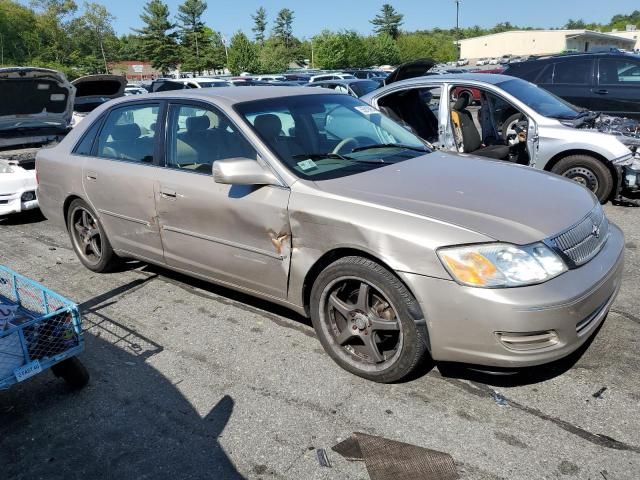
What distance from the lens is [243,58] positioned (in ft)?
204

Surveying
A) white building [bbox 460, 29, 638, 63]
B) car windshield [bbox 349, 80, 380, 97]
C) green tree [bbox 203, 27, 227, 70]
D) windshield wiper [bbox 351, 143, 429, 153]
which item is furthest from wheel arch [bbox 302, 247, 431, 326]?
white building [bbox 460, 29, 638, 63]

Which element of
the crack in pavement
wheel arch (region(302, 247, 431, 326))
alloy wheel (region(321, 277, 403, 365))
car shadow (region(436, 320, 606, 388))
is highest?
wheel arch (region(302, 247, 431, 326))

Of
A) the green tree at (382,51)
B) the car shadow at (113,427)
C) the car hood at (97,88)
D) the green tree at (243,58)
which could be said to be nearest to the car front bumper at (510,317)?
the car shadow at (113,427)

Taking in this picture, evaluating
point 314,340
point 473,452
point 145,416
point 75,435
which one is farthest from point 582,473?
point 75,435

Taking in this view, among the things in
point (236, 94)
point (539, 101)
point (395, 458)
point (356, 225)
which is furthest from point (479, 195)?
point (539, 101)

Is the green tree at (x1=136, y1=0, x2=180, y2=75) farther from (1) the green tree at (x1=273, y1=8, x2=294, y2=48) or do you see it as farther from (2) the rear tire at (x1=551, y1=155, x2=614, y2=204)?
(2) the rear tire at (x1=551, y1=155, x2=614, y2=204)

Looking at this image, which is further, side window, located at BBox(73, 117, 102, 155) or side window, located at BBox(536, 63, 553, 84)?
side window, located at BBox(536, 63, 553, 84)

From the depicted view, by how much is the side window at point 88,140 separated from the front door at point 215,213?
3.56 ft

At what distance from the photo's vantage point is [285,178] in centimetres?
339

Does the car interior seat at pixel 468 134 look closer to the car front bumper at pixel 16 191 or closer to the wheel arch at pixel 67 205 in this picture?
the wheel arch at pixel 67 205

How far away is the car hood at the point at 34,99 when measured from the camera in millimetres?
6777

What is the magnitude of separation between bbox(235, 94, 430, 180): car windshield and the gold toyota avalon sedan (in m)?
0.01

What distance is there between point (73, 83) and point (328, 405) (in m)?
6.65

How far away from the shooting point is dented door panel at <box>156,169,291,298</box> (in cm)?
342
